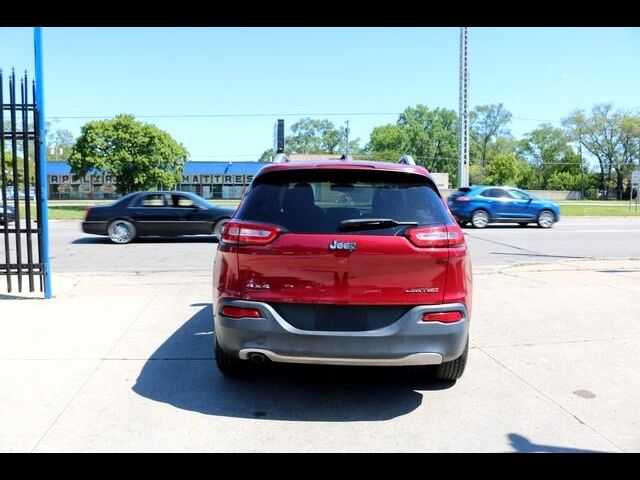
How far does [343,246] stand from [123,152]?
1281 inches

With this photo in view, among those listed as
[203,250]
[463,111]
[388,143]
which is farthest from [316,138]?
[203,250]

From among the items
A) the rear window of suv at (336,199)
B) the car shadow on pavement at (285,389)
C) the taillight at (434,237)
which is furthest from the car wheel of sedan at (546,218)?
the taillight at (434,237)

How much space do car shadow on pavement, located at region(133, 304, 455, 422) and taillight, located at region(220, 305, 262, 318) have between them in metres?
0.71

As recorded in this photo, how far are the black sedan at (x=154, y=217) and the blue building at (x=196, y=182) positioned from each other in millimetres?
50442

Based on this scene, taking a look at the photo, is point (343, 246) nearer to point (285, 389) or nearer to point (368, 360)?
point (368, 360)

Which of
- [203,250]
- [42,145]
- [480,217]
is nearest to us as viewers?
[42,145]

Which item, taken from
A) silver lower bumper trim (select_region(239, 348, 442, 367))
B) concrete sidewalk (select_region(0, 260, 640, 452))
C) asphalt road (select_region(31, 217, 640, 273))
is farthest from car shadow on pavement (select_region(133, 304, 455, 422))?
asphalt road (select_region(31, 217, 640, 273))

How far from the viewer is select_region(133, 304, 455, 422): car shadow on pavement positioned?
3.84m

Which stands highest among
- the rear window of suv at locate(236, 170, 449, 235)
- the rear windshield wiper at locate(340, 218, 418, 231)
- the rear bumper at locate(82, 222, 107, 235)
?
the rear window of suv at locate(236, 170, 449, 235)

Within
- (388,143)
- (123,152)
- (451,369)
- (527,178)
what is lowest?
(451,369)

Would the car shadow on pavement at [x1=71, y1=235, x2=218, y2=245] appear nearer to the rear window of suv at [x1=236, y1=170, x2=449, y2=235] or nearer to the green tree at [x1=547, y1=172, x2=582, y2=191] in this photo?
the rear window of suv at [x1=236, y1=170, x2=449, y2=235]

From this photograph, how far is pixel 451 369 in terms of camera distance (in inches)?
166

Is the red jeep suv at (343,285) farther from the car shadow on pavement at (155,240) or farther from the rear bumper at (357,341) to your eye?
the car shadow on pavement at (155,240)
